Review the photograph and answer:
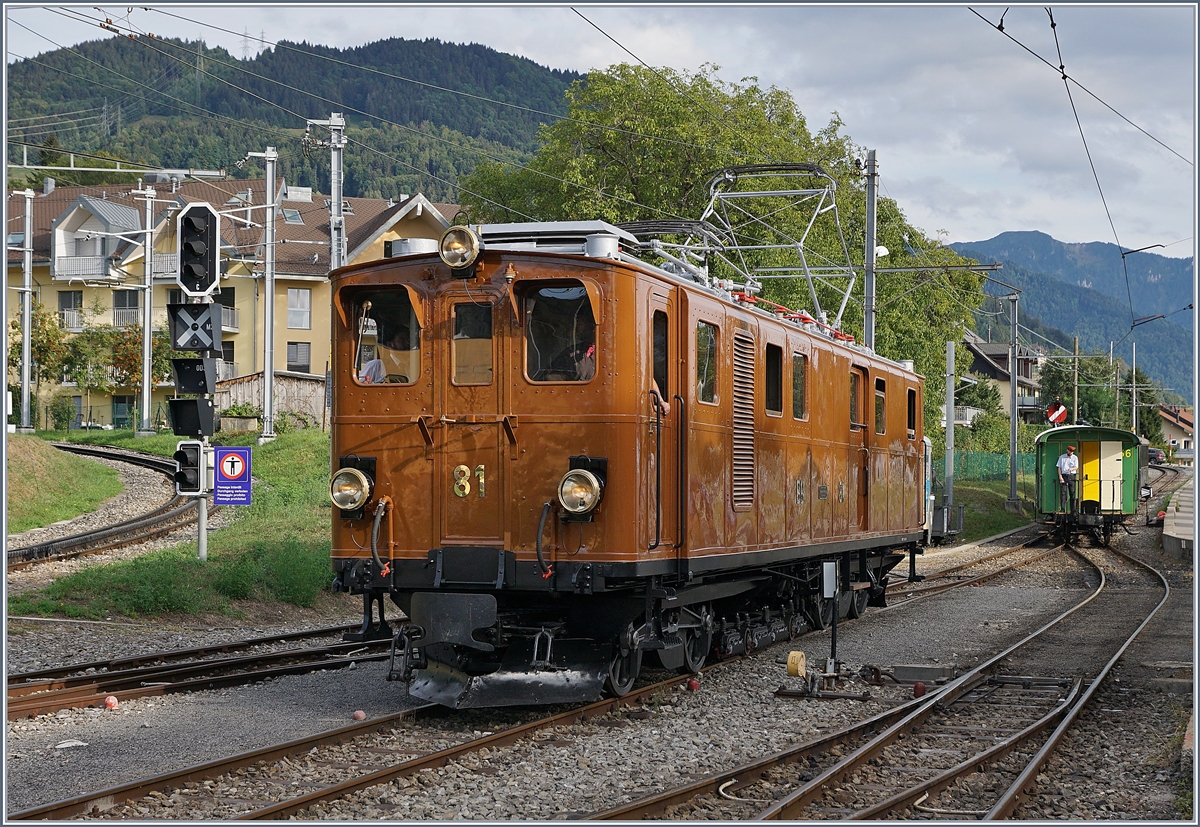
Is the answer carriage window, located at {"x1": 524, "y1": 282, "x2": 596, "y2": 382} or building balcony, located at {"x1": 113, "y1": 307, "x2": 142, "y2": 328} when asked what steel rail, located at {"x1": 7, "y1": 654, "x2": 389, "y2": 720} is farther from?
building balcony, located at {"x1": 113, "y1": 307, "x2": 142, "y2": 328}

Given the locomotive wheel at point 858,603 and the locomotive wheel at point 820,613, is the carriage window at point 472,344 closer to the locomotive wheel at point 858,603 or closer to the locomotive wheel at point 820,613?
the locomotive wheel at point 820,613

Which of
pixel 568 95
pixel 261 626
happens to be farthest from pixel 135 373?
pixel 261 626

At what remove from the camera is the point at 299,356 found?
177 ft

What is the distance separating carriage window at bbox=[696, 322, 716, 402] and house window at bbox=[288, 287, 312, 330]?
44.5 m

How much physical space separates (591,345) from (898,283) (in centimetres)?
3188

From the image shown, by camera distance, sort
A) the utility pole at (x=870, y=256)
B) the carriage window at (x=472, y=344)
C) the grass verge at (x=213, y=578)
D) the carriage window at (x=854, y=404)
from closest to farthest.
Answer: the carriage window at (x=472, y=344)
the carriage window at (x=854, y=404)
the grass verge at (x=213, y=578)
the utility pole at (x=870, y=256)

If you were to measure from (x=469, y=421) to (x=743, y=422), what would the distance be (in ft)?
9.49

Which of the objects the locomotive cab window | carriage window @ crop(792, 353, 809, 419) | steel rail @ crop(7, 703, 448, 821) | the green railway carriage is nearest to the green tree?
the green railway carriage

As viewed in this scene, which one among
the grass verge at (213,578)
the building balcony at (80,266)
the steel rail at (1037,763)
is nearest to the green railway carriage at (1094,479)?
the grass verge at (213,578)

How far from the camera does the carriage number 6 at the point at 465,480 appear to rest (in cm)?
947

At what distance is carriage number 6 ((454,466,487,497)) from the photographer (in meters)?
9.47

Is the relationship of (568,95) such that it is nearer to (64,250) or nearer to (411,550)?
(64,250)

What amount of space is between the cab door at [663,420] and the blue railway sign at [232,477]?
7.89m

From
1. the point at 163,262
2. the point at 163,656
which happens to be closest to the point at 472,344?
the point at 163,656
